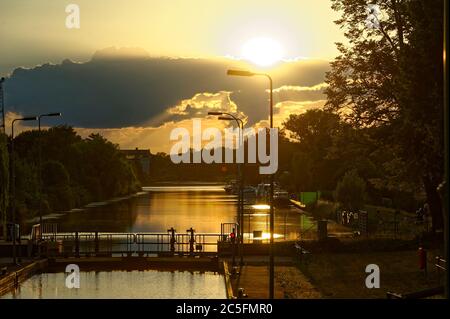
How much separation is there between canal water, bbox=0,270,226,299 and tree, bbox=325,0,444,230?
11151 mm

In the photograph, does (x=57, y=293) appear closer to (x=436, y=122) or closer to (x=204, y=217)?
(x=436, y=122)

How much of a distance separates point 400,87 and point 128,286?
1584 cm

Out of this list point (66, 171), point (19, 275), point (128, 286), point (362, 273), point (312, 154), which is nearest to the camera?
point (362, 273)

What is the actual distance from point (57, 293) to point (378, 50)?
2439 cm

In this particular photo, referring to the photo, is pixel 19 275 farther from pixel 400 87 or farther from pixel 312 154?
pixel 312 154

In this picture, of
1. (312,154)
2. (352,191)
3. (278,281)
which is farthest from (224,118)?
(312,154)

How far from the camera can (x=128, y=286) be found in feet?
132

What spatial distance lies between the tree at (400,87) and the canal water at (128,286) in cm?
1115

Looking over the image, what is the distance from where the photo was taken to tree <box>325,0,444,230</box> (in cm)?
3500

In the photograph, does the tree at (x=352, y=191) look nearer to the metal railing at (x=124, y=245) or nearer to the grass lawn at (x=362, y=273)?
the metal railing at (x=124, y=245)

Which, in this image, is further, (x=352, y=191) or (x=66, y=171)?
(x=66, y=171)

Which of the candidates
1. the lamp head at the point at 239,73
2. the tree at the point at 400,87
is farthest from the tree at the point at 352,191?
the lamp head at the point at 239,73
